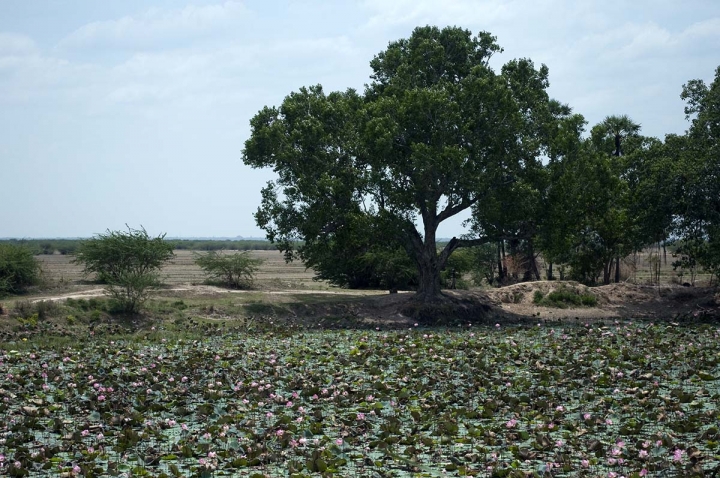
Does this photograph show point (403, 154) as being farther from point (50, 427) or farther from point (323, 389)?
point (50, 427)

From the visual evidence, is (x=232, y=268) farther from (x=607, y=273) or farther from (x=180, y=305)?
(x=607, y=273)

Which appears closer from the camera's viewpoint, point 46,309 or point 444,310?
point 46,309

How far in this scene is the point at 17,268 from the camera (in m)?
31.4

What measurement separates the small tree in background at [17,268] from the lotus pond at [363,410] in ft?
37.9

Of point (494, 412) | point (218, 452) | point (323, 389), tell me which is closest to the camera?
point (218, 452)

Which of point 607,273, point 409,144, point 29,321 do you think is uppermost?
point 409,144

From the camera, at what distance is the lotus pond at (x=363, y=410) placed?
9805 millimetres

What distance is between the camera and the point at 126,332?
80.3 ft

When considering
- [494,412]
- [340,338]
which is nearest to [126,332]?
[340,338]

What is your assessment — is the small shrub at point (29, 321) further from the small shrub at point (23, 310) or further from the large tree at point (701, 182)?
the large tree at point (701, 182)

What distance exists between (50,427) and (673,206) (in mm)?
26142

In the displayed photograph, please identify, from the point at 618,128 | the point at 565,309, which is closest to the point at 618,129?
the point at 618,128

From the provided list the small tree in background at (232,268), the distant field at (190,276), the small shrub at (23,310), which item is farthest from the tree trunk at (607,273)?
the small shrub at (23,310)

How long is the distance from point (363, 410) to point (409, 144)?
18.9 metres
